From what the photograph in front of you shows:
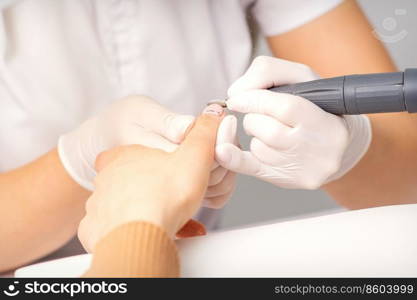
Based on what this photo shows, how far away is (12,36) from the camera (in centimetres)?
75

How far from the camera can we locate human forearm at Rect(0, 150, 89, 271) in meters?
0.76

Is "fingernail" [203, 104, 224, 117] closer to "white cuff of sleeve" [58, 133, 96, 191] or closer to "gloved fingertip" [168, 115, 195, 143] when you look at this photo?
"gloved fingertip" [168, 115, 195, 143]

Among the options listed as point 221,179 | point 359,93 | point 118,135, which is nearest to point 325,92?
point 359,93

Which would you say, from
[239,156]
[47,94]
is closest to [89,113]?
[47,94]

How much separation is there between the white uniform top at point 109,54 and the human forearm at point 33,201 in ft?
0.15

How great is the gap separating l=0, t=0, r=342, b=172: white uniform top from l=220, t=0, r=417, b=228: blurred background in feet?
0.24

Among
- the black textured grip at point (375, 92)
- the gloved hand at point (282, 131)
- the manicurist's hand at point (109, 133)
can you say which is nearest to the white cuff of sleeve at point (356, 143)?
the gloved hand at point (282, 131)

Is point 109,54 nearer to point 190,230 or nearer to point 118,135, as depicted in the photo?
point 118,135

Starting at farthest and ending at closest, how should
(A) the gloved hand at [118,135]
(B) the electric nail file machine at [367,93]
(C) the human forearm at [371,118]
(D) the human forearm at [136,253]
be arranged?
(C) the human forearm at [371,118] < (A) the gloved hand at [118,135] < (B) the electric nail file machine at [367,93] < (D) the human forearm at [136,253]

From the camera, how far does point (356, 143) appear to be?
756 millimetres

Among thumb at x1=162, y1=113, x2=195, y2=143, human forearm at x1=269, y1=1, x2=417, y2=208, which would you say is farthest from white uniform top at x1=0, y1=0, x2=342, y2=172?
thumb at x1=162, y1=113, x2=195, y2=143

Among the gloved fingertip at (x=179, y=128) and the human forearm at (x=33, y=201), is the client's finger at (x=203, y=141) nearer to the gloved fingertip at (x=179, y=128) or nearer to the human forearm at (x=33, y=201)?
the gloved fingertip at (x=179, y=128)

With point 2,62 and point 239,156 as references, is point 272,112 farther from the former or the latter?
point 2,62

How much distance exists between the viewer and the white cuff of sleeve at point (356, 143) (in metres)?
A: 0.73
